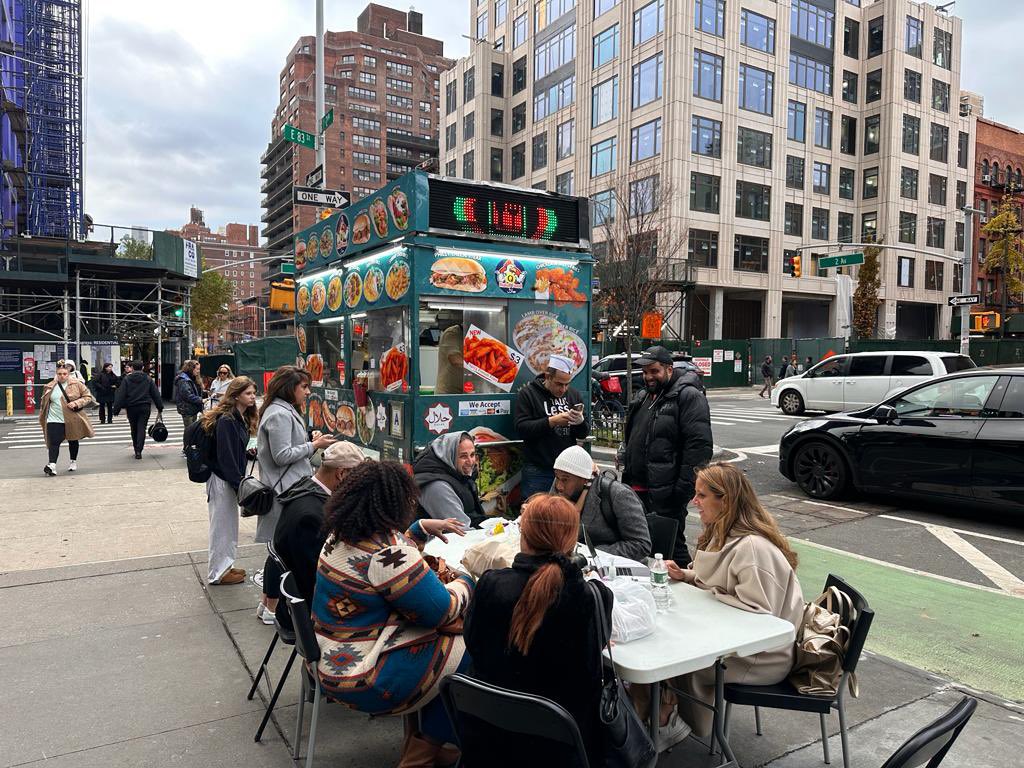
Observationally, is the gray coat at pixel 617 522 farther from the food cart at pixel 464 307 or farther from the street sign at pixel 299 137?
the street sign at pixel 299 137

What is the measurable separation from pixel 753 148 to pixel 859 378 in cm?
2621

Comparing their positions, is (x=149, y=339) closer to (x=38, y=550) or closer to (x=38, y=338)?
(x=38, y=338)

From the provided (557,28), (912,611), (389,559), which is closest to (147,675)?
(389,559)

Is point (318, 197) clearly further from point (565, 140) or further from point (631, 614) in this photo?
point (565, 140)

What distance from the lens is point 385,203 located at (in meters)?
6.61

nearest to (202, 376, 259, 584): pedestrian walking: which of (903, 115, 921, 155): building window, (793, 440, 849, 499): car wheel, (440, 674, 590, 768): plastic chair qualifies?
(440, 674, 590, 768): plastic chair

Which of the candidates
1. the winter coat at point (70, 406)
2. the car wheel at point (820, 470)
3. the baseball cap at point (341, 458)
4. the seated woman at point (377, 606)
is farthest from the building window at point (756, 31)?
the seated woman at point (377, 606)

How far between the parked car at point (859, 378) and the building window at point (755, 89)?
25598mm

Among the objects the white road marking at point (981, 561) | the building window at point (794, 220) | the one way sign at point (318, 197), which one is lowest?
the white road marking at point (981, 561)

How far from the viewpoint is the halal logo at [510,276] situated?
651cm

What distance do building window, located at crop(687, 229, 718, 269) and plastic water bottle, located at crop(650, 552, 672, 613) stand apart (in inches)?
1422

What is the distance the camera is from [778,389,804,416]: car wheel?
20062mm

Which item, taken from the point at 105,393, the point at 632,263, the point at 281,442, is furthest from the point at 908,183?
the point at 281,442

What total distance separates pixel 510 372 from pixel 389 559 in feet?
13.2
